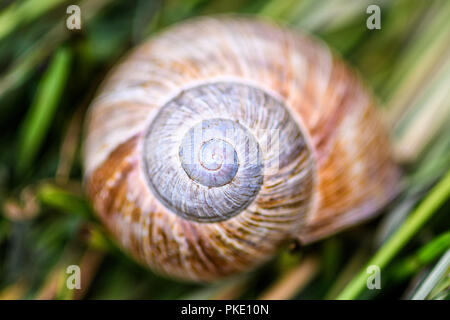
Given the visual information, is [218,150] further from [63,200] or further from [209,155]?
[63,200]

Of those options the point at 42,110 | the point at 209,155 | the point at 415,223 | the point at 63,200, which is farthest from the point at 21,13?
the point at 415,223

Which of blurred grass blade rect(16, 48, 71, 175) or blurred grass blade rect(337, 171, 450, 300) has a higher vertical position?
blurred grass blade rect(16, 48, 71, 175)

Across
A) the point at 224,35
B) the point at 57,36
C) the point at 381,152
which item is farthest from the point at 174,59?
the point at 381,152

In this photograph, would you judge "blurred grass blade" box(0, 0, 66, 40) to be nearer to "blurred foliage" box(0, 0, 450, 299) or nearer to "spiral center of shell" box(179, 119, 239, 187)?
"blurred foliage" box(0, 0, 450, 299)

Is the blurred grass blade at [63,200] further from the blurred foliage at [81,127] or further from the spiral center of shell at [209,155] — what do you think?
the spiral center of shell at [209,155]

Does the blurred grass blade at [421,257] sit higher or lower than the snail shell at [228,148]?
lower

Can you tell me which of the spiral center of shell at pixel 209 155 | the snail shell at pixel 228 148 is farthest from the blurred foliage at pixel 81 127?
the spiral center of shell at pixel 209 155

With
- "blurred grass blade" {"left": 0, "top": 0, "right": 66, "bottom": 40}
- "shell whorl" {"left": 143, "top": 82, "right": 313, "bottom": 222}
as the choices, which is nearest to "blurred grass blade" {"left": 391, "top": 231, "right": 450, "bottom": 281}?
"shell whorl" {"left": 143, "top": 82, "right": 313, "bottom": 222}
